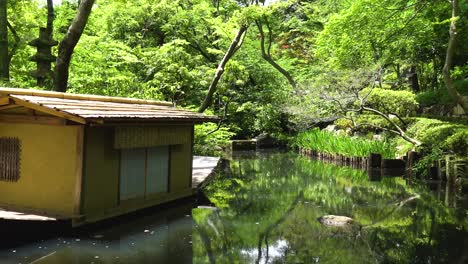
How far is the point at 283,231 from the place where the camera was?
9070 mm

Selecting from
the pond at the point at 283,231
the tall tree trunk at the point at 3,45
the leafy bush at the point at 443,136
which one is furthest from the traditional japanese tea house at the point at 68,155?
the leafy bush at the point at 443,136

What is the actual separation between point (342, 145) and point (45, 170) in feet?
55.7

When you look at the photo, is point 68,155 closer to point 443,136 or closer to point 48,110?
point 48,110

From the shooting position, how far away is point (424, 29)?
1969cm

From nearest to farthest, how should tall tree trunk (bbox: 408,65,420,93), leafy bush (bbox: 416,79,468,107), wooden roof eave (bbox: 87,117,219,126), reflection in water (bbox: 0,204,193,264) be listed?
reflection in water (bbox: 0,204,193,264)
wooden roof eave (bbox: 87,117,219,126)
leafy bush (bbox: 416,79,468,107)
tall tree trunk (bbox: 408,65,420,93)

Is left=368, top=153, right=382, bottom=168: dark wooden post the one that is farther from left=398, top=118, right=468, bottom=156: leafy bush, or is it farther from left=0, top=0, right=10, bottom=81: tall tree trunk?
left=0, top=0, right=10, bottom=81: tall tree trunk

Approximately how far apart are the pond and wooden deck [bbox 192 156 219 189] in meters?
0.51

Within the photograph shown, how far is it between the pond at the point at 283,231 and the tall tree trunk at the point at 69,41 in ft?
18.0

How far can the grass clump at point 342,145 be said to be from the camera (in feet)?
66.0

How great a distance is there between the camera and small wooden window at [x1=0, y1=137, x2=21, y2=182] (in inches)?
345

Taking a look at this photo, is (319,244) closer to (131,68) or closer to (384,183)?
(384,183)

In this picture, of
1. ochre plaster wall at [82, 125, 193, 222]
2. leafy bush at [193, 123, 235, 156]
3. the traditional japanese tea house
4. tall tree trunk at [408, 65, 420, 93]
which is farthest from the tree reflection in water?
tall tree trunk at [408, 65, 420, 93]

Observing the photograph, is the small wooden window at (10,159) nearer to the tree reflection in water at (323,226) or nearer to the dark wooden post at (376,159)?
the tree reflection in water at (323,226)

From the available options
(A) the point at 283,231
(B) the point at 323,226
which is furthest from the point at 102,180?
(B) the point at 323,226
